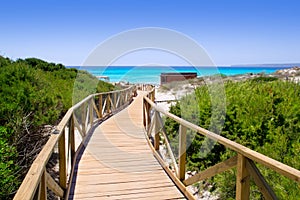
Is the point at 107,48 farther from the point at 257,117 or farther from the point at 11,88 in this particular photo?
the point at 257,117

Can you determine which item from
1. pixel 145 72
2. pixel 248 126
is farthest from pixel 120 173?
pixel 145 72

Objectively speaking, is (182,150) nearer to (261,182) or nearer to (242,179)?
(242,179)

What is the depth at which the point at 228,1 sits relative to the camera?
424 inches

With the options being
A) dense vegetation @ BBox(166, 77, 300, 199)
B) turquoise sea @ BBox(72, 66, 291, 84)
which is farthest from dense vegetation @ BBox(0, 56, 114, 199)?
turquoise sea @ BBox(72, 66, 291, 84)

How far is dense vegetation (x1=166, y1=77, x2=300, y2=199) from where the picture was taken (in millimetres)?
3652

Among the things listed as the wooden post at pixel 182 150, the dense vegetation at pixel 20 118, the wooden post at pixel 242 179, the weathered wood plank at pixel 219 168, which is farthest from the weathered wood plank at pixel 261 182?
the dense vegetation at pixel 20 118

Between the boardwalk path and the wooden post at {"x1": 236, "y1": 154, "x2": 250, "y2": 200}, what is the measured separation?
3.98 feet

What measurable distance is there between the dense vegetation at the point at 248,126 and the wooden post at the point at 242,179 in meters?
1.56

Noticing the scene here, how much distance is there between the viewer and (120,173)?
3.87m

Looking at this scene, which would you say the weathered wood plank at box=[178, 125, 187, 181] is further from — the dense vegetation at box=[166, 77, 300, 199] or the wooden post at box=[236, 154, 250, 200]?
the wooden post at box=[236, 154, 250, 200]

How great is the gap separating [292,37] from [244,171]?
35.3 metres

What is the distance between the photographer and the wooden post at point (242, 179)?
1941 millimetres

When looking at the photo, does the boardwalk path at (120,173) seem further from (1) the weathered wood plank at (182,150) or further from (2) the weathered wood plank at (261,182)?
(2) the weathered wood plank at (261,182)

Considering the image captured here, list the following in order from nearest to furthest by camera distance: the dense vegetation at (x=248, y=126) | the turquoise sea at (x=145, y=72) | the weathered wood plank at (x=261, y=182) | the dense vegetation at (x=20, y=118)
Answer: the weathered wood plank at (x=261, y=182), the dense vegetation at (x=20, y=118), the dense vegetation at (x=248, y=126), the turquoise sea at (x=145, y=72)
